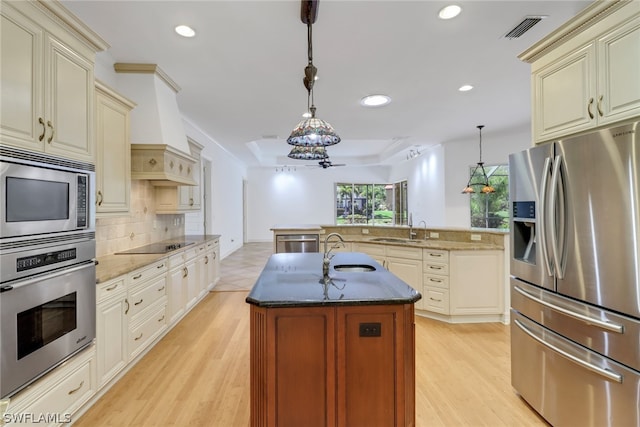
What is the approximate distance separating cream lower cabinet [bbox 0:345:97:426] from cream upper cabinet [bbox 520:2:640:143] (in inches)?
135

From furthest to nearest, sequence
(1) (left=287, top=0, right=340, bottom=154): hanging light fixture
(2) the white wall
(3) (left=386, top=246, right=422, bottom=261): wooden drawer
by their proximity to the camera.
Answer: (2) the white wall, (3) (left=386, top=246, right=422, bottom=261): wooden drawer, (1) (left=287, top=0, right=340, bottom=154): hanging light fixture

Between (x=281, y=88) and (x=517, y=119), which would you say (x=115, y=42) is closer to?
(x=281, y=88)

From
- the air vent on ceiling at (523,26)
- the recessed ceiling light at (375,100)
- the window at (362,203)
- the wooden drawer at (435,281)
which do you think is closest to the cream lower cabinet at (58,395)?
the wooden drawer at (435,281)

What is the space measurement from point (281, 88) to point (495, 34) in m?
2.22

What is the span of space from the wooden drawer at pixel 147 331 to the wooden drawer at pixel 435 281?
3071 mm

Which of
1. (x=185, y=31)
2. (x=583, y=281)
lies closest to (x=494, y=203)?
(x=583, y=281)

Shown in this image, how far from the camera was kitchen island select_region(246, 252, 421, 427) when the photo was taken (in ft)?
4.96

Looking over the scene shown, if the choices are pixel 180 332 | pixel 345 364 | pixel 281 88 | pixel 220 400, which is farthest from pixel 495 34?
pixel 180 332

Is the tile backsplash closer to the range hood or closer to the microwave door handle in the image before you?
the range hood

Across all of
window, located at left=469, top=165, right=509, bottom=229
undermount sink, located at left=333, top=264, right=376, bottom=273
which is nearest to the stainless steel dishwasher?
undermount sink, located at left=333, top=264, right=376, bottom=273

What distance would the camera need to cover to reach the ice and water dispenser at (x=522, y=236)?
6.80 ft

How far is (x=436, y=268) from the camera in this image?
3566mm

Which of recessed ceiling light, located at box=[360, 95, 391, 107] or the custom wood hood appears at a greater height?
recessed ceiling light, located at box=[360, 95, 391, 107]

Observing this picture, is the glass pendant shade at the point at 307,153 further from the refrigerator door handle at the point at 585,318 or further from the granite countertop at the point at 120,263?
the refrigerator door handle at the point at 585,318
